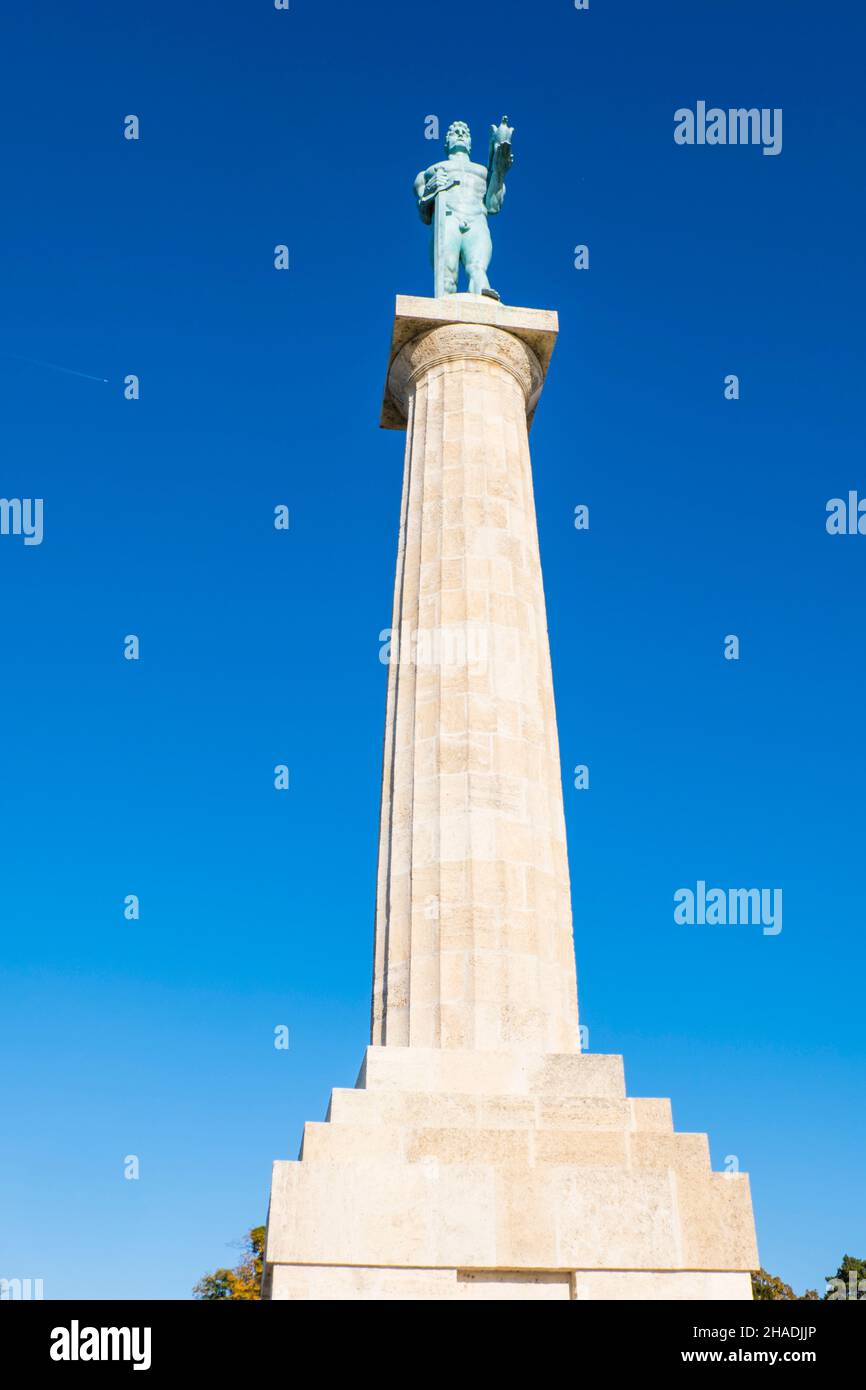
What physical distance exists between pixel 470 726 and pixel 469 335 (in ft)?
29.5

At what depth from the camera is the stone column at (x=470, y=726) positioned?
57.3ft

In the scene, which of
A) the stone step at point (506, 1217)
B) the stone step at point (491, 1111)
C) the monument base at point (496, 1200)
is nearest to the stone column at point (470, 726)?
the stone step at point (491, 1111)

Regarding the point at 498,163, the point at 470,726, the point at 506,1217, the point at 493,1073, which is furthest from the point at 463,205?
the point at 506,1217

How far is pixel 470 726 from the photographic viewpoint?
19516 millimetres

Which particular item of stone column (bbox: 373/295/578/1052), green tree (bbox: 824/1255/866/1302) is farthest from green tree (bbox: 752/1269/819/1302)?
stone column (bbox: 373/295/578/1052)

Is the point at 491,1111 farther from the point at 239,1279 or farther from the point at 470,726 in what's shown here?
the point at 239,1279

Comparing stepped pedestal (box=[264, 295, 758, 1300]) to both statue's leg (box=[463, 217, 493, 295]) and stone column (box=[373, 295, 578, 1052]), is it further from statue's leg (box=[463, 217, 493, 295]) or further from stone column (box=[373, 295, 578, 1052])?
statue's leg (box=[463, 217, 493, 295])

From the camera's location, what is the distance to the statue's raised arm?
2672cm

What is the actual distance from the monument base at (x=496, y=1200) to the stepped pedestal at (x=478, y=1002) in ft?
0.08

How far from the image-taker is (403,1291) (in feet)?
46.3

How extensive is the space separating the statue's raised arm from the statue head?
1187 millimetres
